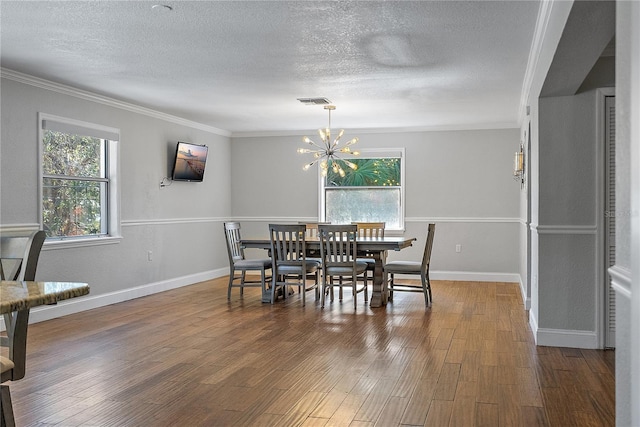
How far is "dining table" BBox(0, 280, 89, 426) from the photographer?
5.27ft

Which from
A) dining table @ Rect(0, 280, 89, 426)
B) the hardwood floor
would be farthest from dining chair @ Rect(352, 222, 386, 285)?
dining table @ Rect(0, 280, 89, 426)

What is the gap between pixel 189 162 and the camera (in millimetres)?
8102

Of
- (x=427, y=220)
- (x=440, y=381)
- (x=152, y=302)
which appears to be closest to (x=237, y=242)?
(x=152, y=302)

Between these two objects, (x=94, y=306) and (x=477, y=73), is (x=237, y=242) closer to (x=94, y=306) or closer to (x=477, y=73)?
(x=94, y=306)

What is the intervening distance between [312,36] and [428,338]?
2.53 m

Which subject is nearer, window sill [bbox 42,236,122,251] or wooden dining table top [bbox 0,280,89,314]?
wooden dining table top [bbox 0,280,89,314]

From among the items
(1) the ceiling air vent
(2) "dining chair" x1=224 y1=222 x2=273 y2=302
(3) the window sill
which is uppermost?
(1) the ceiling air vent

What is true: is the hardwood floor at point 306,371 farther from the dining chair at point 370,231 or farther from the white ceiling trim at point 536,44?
the white ceiling trim at point 536,44

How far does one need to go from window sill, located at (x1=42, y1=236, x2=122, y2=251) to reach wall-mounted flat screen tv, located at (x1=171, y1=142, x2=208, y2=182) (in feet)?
4.79

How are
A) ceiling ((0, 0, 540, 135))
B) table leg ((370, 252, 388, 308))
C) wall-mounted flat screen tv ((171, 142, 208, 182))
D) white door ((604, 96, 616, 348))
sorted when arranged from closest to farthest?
ceiling ((0, 0, 540, 135)), white door ((604, 96, 616, 348)), table leg ((370, 252, 388, 308)), wall-mounted flat screen tv ((171, 142, 208, 182))

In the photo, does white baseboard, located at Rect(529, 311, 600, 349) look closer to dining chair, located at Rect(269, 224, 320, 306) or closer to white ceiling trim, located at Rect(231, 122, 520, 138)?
dining chair, located at Rect(269, 224, 320, 306)

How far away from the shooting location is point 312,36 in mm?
4203

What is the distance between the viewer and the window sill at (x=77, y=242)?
5.74 metres

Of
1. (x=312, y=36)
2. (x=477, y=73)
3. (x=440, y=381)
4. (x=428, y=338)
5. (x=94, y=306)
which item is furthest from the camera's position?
(x=94, y=306)
